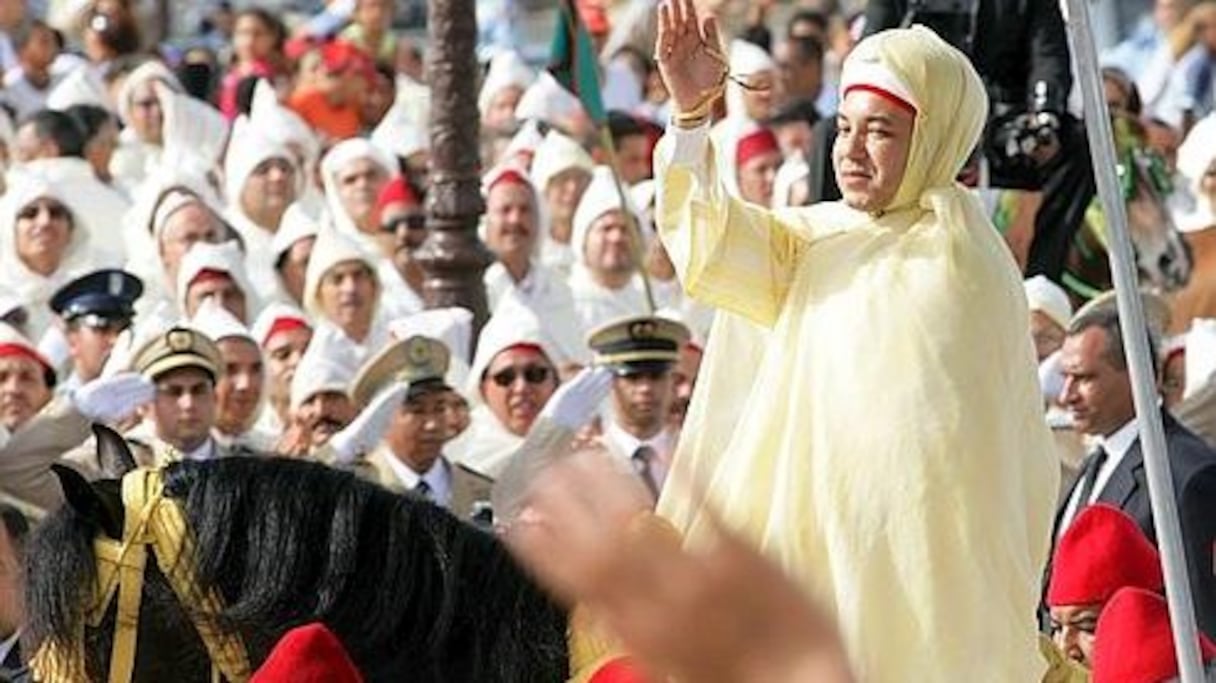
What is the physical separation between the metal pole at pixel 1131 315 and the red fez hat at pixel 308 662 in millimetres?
1127

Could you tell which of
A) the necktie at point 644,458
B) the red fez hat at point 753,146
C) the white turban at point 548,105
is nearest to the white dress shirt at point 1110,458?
the necktie at point 644,458

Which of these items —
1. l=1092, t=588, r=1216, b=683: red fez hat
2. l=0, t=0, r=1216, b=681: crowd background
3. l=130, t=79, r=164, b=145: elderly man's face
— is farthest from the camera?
l=130, t=79, r=164, b=145: elderly man's face

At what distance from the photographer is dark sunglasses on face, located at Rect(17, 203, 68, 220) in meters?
15.7

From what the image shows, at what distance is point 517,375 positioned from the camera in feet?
42.5

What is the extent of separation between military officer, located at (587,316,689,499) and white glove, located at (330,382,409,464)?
640 mm

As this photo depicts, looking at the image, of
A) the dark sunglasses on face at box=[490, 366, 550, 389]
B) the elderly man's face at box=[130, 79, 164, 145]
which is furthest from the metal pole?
the elderly man's face at box=[130, 79, 164, 145]

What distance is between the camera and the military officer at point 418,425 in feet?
37.8

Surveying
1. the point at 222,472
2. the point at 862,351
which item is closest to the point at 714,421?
the point at 862,351

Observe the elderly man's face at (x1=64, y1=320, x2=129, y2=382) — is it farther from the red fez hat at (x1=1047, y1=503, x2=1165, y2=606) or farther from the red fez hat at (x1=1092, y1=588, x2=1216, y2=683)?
the red fez hat at (x1=1092, y1=588, x2=1216, y2=683)

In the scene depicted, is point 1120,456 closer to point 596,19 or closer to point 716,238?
point 716,238

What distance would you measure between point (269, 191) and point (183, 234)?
74.1 inches

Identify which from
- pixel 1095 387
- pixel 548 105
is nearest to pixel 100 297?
pixel 1095 387

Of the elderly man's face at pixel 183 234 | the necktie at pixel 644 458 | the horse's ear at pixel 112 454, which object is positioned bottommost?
the necktie at pixel 644 458

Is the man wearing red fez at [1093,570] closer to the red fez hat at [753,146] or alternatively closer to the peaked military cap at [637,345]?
the peaked military cap at [637,345]
